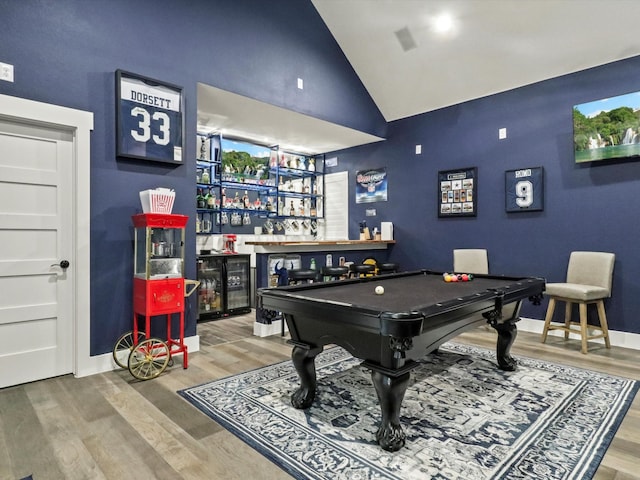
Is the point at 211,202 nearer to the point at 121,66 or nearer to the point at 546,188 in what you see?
the point at 121,66

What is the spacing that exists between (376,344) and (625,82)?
14.3 ft

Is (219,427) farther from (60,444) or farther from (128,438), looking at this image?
(60,444)

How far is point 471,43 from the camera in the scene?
15.5 ft

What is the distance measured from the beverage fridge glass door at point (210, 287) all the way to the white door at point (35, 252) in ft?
7.01

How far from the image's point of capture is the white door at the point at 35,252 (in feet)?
9.77

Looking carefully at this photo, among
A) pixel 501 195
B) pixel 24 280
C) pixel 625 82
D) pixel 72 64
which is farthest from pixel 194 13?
pixel 625 82

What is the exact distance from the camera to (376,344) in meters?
2.09

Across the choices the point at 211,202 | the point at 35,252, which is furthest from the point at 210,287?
the point at 35,252

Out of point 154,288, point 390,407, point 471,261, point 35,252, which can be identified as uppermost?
point 35,252

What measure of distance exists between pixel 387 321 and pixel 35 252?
9.77ft

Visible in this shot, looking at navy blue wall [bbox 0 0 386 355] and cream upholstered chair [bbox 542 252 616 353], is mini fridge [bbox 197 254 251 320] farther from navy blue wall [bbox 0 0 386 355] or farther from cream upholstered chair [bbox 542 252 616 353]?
cream upholstered chair [bbox 542 252 616 353]

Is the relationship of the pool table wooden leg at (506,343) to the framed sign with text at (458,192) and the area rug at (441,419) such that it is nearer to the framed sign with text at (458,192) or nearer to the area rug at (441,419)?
the area rug at (441,419)

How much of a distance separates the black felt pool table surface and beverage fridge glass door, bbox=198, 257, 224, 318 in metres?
2.83

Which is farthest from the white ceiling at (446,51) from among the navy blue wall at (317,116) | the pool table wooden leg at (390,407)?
the pool table wooden leg at (390,407)
